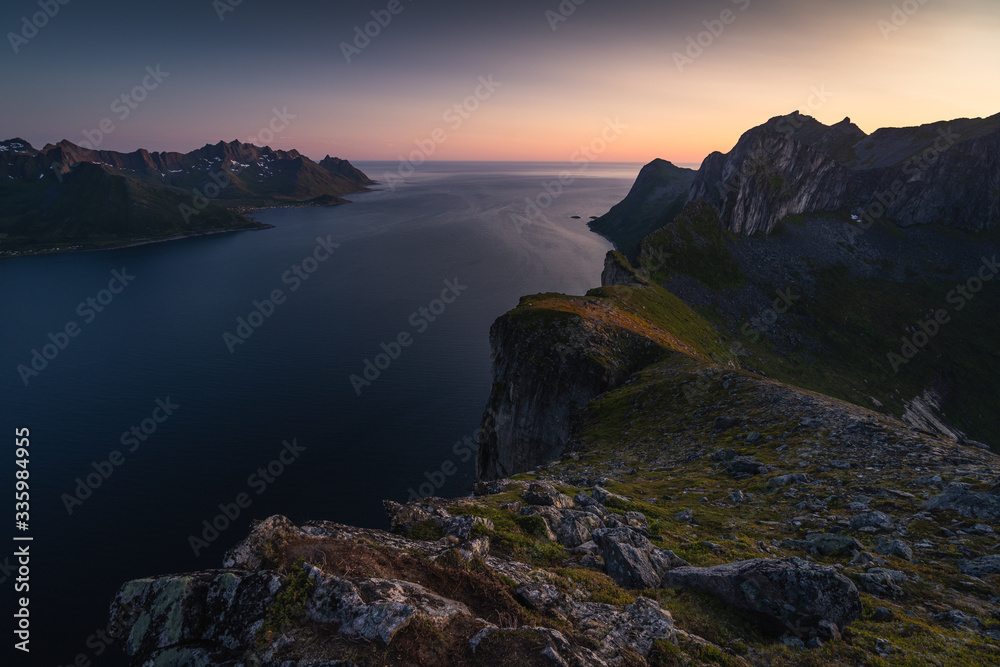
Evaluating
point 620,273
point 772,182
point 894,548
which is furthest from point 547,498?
point 772,182

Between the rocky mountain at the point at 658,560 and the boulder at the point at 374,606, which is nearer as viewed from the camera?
the boulder at the point at 374,606

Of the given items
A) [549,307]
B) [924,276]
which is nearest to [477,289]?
[549,307]

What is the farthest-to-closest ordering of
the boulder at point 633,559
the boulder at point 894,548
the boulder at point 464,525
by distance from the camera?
the boulder at point 464,525 < the boulder at point 894,548 < the boulder at point 633,559

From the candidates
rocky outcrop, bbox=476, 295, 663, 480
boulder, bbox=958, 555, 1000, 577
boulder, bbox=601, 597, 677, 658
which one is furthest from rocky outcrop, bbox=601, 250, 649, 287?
boulder, bbox=601, 597, 677, 658

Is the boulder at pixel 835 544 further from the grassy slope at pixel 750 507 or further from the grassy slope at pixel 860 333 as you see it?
the grassy slope at pixel 860 333

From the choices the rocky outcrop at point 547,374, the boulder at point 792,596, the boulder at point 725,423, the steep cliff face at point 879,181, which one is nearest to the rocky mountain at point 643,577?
the boulder at point 792,596

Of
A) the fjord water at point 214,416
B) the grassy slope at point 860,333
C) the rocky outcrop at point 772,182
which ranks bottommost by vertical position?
the fjord water at point 214,416

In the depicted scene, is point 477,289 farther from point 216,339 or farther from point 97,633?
point 97,633

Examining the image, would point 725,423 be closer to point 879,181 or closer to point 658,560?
point 658,560
